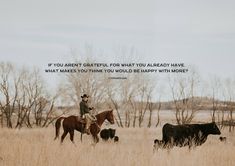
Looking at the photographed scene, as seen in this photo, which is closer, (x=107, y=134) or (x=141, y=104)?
(x=107, y=134)

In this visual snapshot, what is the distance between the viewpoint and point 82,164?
24.7 feet

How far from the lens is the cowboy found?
11.5 m

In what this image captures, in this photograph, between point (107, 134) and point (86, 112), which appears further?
point (107, 134)

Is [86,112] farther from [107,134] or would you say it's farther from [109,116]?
[107,134]

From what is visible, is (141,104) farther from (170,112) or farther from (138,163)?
(138,163)

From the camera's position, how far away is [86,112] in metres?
11.8

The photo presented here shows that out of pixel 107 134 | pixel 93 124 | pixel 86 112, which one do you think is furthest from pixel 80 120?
pixel 107 134

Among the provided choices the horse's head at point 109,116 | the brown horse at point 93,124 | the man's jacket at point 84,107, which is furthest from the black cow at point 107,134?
the man's jacket at point 84,107

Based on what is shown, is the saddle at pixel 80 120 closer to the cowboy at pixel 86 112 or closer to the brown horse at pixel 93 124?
the brown horse at pixel 93 124

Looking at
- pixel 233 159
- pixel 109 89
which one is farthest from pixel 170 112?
pixel 233 159

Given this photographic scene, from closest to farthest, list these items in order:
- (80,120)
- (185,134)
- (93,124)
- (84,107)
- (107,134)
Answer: (84,107) → (185,134) → (80,120) → (93,124) → (107,134)

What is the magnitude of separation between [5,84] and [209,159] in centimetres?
1196

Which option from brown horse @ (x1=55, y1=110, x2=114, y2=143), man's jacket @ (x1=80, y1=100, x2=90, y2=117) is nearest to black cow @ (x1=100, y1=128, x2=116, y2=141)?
brown horse @ (x1=55, y1=110, x2=114, y2=143)

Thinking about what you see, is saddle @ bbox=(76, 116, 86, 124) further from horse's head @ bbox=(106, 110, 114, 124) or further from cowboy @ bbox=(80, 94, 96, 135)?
horse's head @ bbox=(106, 110, 114, 124)
